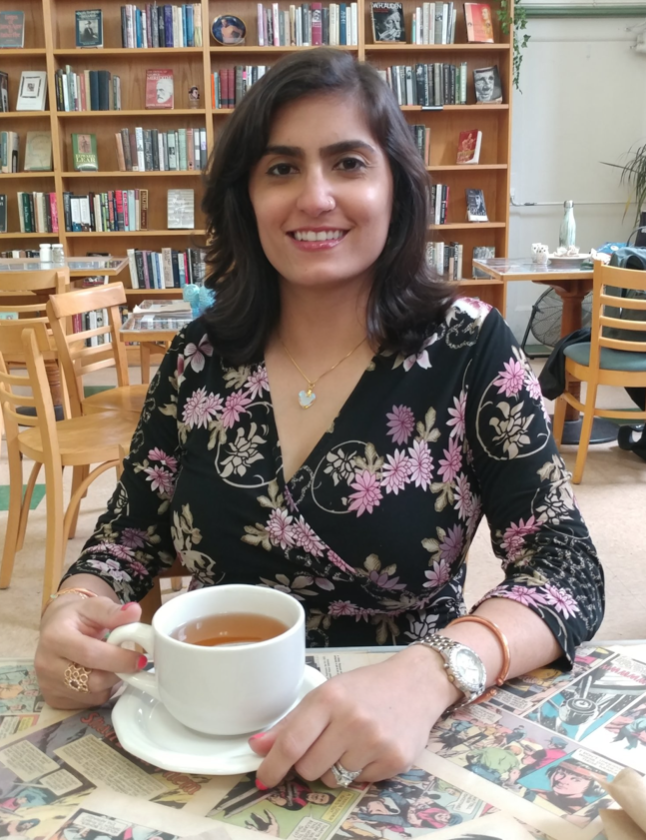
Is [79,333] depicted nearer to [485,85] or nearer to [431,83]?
[431,83]

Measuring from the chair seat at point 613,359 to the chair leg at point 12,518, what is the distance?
2198 mm

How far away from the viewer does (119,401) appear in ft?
9.00

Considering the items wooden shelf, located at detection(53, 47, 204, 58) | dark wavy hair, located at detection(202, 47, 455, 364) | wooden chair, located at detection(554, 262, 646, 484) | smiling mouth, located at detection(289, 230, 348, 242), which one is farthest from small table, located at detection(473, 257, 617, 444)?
smiling mouth, located at detection(289, 230, 348, 242)

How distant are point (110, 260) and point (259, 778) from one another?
13.6 feet

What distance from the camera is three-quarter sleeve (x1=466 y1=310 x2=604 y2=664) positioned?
2.55 ft

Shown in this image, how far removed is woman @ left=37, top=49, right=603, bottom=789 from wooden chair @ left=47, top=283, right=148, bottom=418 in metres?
1.58

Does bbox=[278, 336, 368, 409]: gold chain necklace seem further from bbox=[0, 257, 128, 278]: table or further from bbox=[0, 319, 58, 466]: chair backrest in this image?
bbox=[0, 257, 128, 278]: table

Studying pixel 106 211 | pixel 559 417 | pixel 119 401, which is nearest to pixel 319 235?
pixel 119 401

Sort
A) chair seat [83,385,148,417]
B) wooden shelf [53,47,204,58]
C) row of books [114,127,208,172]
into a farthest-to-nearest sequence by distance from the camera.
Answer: row of books [114,127,208,172]
wooden shelf [53,47,204,58]
chair seat [83,385,148,417]

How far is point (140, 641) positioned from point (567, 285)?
350 cm

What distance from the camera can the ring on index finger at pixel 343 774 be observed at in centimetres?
55

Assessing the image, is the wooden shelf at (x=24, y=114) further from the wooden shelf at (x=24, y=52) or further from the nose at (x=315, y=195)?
the nose at (x=315, y=195)

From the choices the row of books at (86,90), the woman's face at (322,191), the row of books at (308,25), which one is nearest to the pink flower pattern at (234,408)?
the woman's face at (322,191)

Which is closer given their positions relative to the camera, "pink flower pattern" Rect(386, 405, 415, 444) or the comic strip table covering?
the comic strip table covering
